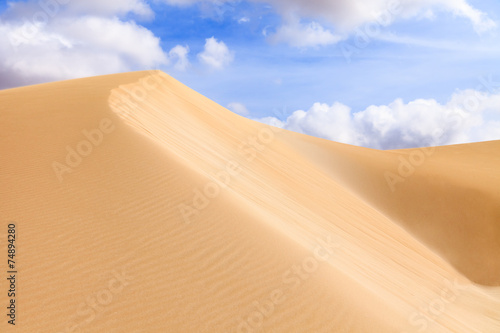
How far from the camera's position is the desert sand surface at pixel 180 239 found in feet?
12.4

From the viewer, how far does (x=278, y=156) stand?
1208 centimetres

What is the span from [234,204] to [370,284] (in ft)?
7.18

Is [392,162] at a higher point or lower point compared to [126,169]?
higher

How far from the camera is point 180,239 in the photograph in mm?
4535

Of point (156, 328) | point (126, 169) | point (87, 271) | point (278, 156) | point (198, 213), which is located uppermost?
point (278, 156)

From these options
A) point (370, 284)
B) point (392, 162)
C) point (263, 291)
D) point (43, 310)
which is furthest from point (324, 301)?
point (392, 162)

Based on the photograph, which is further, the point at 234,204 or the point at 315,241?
the point at 315,241

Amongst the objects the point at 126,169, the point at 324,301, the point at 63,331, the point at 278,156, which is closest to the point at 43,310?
the point at 63,331

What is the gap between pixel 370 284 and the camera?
5578 millimetres

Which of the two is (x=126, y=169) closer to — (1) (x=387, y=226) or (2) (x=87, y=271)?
(2) (x=87, y=271)

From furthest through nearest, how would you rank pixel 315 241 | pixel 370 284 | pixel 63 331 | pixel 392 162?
1. pixel 392 162
2. pixel 315 241
3. pixel 370 284
4. pixel 63 331

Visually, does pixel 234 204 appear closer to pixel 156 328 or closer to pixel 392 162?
pixel 156 328

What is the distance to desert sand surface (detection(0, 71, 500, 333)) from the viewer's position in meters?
3.79

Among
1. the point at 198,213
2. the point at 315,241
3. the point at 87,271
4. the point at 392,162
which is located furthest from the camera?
the point at 392,162
